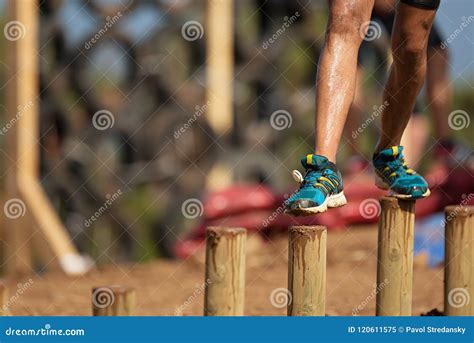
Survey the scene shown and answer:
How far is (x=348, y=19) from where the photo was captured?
12.5 ft

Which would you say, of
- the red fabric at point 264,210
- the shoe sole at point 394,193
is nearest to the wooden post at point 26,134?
the red fabric at point 264,210

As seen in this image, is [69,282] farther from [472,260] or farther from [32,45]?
[472,260]

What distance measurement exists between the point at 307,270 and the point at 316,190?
28 centimetres

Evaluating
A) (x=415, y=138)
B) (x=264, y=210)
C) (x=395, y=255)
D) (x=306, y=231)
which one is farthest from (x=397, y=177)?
(x=264, y=210)

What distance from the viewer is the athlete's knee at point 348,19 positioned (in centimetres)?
380

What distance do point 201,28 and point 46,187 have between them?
72.4 inches

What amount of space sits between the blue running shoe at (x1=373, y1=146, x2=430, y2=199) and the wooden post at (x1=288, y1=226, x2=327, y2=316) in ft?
1.63

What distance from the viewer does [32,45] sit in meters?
7.97

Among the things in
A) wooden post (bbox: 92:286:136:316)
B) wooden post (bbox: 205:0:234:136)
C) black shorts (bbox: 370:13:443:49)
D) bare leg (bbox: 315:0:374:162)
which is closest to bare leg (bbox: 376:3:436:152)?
bare leg (bbox: 315:0:374:162)

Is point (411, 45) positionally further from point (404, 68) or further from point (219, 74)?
point (219, 74)

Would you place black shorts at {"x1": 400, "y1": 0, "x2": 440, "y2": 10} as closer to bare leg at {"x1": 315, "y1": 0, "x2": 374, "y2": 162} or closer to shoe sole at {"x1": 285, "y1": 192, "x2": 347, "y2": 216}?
bare leg at {"x1": 315, "y1": 0, "x2": 374, "y2": 162}

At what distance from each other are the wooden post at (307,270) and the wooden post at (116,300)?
0.58 meters

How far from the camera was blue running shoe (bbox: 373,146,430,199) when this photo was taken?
13.1 ft

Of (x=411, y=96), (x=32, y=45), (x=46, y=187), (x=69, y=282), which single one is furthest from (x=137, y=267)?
(x=411, y=96)
